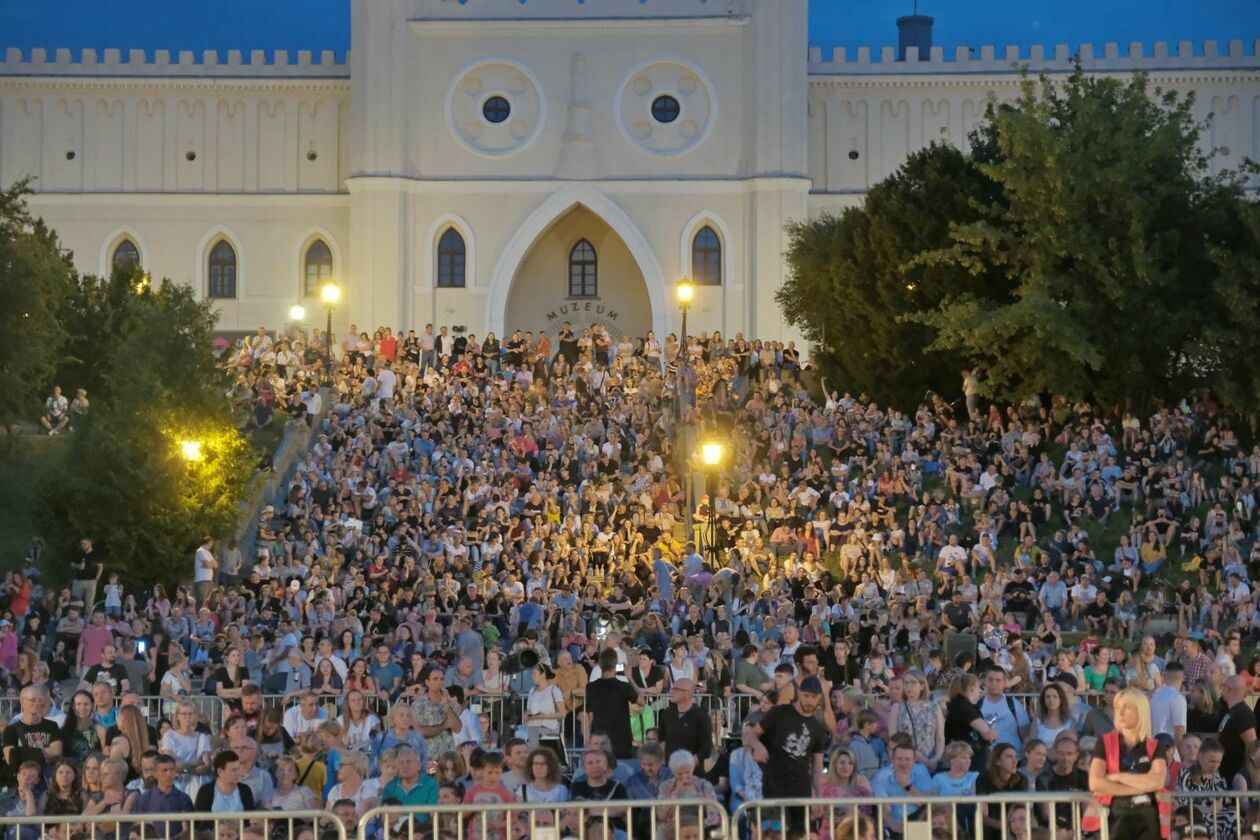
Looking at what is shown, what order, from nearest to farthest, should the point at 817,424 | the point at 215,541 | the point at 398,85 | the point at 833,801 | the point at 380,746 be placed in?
the point at 833,801 < the point at 380,746 < the point at 215,541 < the point at 817,424 < the point at 398,85

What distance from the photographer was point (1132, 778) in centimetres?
1164

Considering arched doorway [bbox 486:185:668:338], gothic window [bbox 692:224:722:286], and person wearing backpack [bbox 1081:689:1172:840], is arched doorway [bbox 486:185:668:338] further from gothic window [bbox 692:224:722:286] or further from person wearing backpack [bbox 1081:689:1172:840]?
person wearing backpack [bbox 1081:689:1172:840]

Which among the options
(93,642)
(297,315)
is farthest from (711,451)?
(297,315)

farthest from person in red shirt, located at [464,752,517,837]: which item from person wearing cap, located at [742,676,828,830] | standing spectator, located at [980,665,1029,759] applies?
standing spectator, located at [980,665,1029,759]

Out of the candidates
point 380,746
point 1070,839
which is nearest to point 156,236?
point 380,746

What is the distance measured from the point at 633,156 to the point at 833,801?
41901 mm

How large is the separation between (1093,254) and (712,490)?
851 cm

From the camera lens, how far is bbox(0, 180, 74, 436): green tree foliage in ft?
110

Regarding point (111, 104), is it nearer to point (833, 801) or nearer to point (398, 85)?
point (398, 85)

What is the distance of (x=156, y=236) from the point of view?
5462 cm

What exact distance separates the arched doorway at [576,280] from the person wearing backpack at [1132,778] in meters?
42.3

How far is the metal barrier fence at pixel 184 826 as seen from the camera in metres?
11.7

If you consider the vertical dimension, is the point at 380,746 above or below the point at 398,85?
below

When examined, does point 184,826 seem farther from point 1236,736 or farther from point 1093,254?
point 1093,254
